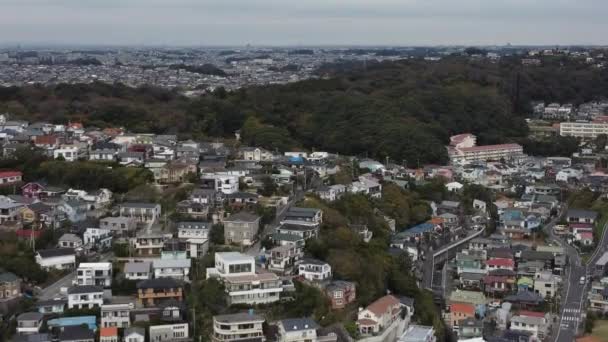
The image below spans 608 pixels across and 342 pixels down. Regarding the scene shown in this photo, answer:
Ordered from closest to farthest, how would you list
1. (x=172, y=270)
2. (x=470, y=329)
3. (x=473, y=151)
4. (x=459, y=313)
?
(x=172, y=270) < (x=470, y=329) < (x=459, y=313) < (x=473, y=151)

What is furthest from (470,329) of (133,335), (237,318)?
(133,335)

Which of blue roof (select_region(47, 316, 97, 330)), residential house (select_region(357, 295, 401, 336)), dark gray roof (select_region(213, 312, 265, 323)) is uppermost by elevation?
dark gray roof (select_region(213, 312, 265, 323))

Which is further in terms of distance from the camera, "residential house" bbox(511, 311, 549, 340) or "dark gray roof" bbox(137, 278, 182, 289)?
"residential house" bbox(511, 311, 549, 340)

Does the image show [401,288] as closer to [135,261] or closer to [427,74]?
[135,261]

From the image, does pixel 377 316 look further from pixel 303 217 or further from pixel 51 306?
pixel 51 306

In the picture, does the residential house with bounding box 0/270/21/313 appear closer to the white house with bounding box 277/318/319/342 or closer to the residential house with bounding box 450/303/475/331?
the white house with bounding box 277/318/319/342

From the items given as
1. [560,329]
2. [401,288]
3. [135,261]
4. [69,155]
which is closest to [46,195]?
[69,155]

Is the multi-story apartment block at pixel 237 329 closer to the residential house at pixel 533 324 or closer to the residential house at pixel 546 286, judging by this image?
the residential house at pixel 533 324

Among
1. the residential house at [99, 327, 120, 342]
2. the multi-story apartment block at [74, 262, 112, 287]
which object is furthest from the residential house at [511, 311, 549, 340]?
the multi-story apartment block at [74, 262, 112, 287]
